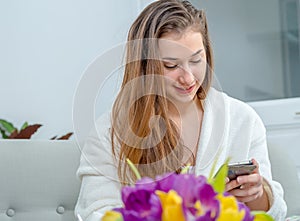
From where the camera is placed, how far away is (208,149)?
1.85m

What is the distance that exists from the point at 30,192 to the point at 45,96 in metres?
1.10

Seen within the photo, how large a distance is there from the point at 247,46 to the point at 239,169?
64.3 inches

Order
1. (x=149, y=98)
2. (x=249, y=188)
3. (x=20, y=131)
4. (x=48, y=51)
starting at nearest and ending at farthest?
(x=249, y=188) < (x=149, y=98) < (x=20, y=131) < (x=48, y=51)

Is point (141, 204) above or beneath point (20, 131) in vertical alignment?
above

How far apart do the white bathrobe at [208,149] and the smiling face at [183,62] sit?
0.21 metres

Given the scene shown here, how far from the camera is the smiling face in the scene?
5.29 ft

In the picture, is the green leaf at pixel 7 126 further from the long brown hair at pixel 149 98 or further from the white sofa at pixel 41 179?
the long brown hair at pixel 149 98

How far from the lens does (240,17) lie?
3.02 meters

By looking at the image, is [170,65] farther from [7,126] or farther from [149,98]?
[7,126]

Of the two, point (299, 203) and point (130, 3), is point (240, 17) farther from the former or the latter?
point (299, 203)

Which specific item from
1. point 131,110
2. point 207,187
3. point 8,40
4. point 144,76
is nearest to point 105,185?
point 131,110

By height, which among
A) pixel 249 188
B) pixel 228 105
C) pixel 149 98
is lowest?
pixel 249 188

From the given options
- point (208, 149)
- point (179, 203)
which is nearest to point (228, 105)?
point (208, 149)

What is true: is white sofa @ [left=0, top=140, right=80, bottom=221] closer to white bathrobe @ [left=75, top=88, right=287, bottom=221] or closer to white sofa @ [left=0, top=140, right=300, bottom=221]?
white sofa @ [left=0, top=140, right=300, bottom=221]
